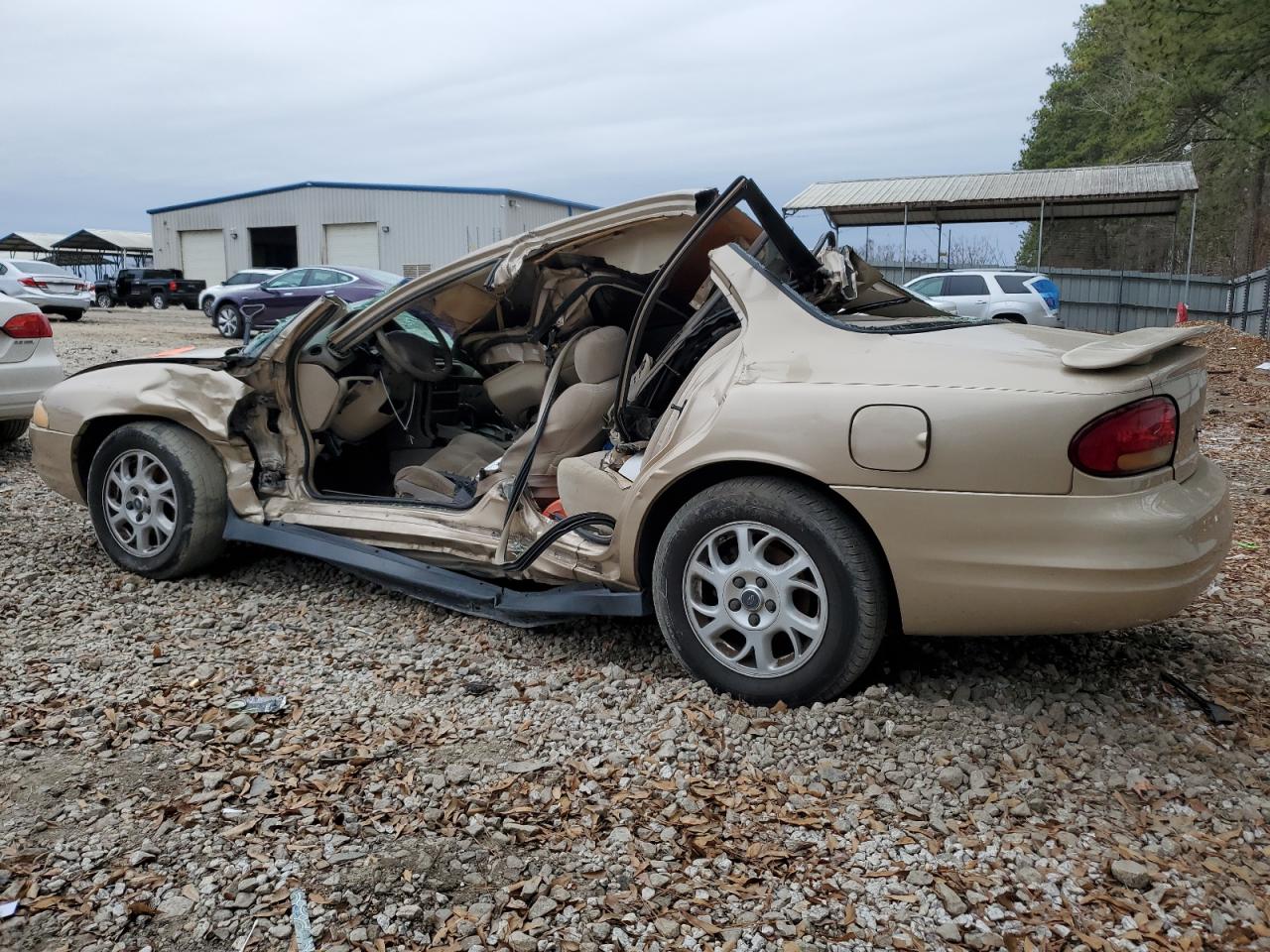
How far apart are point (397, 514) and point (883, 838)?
102 inches

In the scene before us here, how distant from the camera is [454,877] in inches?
96.4

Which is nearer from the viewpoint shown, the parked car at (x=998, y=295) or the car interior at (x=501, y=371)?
the car interior at (x=501, y=371)

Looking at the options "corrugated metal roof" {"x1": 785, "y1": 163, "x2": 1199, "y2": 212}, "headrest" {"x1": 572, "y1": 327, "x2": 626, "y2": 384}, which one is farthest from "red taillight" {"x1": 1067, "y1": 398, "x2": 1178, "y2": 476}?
"corrugated metal roof" {"x1": 785, "y1": 163, "x2": 1199, "y2": 212}

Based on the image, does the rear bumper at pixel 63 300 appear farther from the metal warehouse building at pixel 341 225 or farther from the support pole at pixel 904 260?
the support pole at pixel 904 260

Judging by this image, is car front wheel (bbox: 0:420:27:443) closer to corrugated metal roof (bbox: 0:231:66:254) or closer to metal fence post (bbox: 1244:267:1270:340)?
metal fence post (bbox: 1244:267:1270:340)

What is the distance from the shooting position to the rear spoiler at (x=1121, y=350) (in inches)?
110

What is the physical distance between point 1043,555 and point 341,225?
1537 inches

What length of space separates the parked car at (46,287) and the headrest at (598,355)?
21.7 metres

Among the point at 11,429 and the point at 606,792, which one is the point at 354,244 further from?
the point at 606,792

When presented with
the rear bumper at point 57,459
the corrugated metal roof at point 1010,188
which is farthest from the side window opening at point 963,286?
the rear bumper at point 57,459

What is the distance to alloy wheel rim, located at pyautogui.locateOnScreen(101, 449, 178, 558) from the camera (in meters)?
4.62

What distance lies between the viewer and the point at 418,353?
198 inches

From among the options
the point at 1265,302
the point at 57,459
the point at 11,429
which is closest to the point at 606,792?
the point at 57,459

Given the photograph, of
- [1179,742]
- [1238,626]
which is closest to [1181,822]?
[1179,742]
